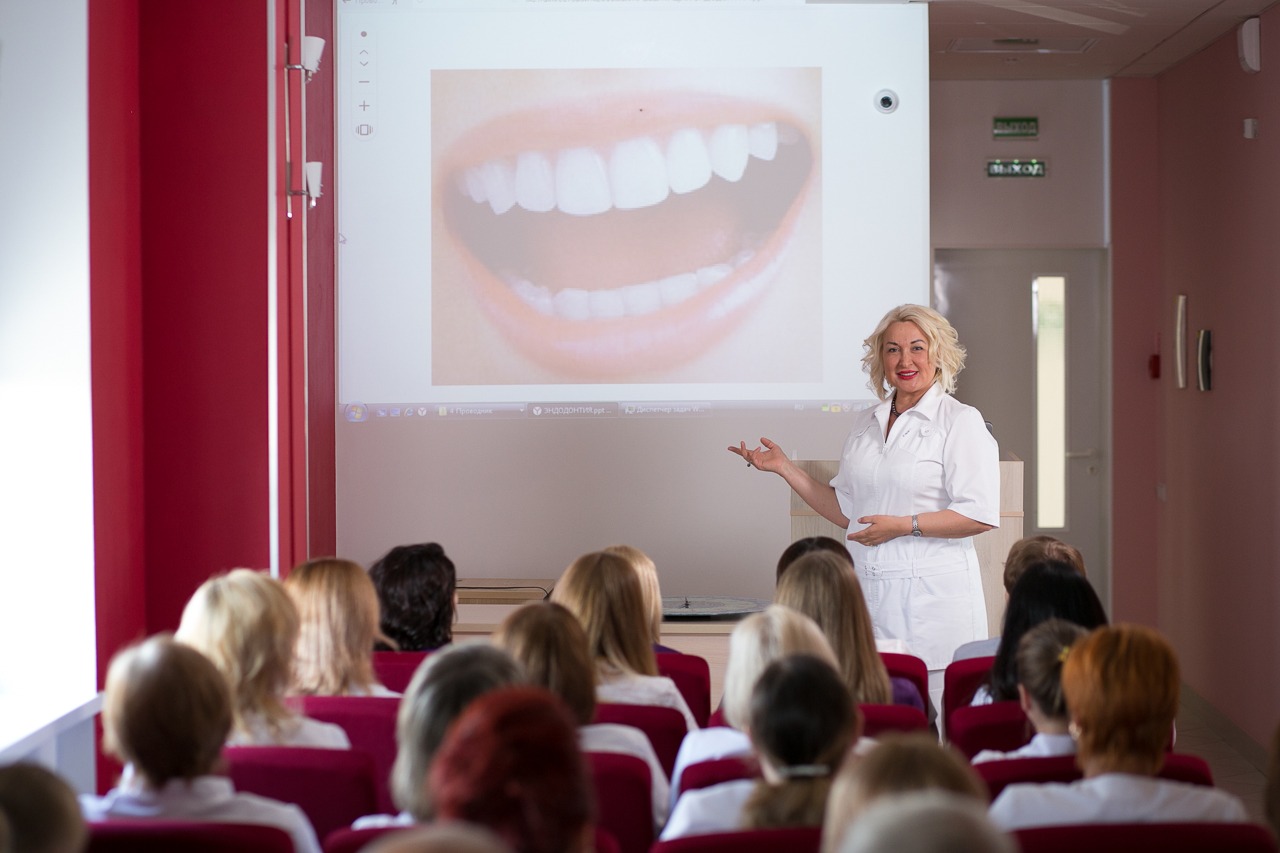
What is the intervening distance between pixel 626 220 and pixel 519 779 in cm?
446

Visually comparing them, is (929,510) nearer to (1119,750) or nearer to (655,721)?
(655,721)

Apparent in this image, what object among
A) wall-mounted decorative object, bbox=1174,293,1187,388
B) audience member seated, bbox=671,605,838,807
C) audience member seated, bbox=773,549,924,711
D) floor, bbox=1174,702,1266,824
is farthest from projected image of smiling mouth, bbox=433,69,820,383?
audience member seated, bbox=671,605,838,807

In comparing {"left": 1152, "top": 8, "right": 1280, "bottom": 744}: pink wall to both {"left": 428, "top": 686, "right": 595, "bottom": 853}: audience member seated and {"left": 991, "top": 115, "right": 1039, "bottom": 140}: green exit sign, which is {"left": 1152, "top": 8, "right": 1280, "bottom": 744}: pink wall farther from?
{"left": 428, "top": 686, "right": 595, "bottom": 853}: audience member seated

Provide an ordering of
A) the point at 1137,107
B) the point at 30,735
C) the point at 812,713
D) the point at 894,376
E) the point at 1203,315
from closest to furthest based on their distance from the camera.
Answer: the point at 812,713
the point at 30,735
the point at 894,376
the point at 1203,315
the point at 1137,107

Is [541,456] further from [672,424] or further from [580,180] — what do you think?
[580,180]

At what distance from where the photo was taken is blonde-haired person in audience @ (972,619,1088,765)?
2.31 meters

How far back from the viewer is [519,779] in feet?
4.57

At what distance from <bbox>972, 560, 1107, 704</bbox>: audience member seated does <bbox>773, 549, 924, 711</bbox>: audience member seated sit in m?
0.22

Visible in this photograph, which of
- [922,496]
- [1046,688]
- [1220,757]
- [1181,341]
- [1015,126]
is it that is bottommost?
[1220,757]

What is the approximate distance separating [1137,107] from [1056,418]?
66.1 inches

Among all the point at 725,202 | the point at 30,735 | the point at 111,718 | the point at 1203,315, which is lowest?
the point at 30,735

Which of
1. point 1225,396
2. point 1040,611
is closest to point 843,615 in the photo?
point 1040,611

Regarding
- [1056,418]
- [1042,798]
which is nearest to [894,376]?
[1042,798]

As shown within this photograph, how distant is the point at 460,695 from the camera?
191cm
